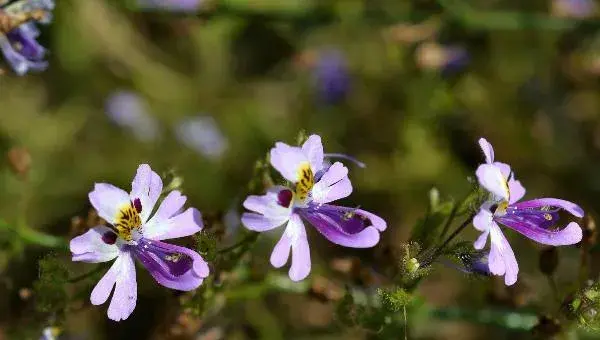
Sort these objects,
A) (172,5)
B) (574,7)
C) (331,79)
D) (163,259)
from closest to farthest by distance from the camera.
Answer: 1. (163,259)
2. (172,5)
3. (574,7)
4. (331,79)

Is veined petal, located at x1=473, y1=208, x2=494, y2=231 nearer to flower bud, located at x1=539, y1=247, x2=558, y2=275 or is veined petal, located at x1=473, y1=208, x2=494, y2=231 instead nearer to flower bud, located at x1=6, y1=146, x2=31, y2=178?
flower bud, located at x1=539, y1=247, x2=558, y2=275

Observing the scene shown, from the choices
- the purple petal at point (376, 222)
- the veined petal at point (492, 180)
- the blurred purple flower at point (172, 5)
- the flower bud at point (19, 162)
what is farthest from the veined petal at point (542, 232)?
the blurred purple flower at point (172, 5)

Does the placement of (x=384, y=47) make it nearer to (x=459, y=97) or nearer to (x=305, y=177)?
(x=459, y=97)

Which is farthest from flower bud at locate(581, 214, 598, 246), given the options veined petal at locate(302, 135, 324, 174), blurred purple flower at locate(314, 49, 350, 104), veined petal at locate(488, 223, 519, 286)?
blurred purple flower at locate(314, 49, 350, 104)

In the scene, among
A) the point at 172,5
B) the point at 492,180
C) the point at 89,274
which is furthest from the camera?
the point at 172,5

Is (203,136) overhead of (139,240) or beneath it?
beneath

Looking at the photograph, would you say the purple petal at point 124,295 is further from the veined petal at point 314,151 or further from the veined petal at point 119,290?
the veined petal at point 314,151

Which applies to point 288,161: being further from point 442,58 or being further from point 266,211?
point 442,58

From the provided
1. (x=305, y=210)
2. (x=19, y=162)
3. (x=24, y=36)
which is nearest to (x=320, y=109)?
(x=19, y=162)
